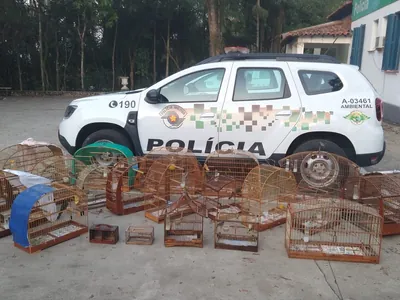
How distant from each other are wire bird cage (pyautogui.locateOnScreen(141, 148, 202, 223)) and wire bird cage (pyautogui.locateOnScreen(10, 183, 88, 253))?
0.84m

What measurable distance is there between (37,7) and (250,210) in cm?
1830

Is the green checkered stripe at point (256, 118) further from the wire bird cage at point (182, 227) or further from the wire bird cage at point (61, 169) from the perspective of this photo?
the wire bird cage at point (61, 169)

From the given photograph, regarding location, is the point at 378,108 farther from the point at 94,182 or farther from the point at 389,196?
the point at 94,182

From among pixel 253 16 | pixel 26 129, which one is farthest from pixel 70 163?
pixel 253 16

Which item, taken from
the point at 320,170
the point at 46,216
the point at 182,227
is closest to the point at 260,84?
the point at 320,170

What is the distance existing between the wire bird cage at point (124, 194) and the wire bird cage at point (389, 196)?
8.89 ft

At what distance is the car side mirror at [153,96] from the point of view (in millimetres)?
5547

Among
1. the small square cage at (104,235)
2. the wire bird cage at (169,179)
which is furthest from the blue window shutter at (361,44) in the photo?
the small square cage at (104,235)

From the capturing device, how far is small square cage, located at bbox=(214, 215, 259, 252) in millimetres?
3822

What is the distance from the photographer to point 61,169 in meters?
5.16

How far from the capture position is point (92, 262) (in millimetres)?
3549

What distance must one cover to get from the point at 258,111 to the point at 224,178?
105 cm

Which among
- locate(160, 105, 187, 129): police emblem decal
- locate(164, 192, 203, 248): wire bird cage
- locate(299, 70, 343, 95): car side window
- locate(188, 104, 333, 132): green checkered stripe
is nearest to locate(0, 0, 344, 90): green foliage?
locate(160, 105, 187, 129): police emblem decal

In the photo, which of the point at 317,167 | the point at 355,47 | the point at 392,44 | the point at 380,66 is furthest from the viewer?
the point at 355,47
